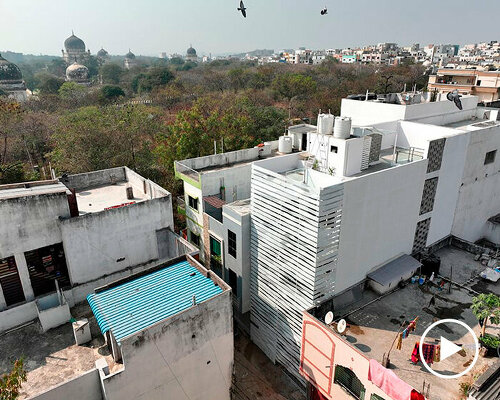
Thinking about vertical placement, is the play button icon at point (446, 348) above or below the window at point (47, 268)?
below

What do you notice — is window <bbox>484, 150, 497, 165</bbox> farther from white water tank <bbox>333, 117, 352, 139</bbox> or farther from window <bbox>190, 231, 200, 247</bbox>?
window <bbox>190, 231, 200, 247</bbox>

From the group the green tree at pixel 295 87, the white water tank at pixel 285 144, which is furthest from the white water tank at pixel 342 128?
the green tree at pixel 295 87

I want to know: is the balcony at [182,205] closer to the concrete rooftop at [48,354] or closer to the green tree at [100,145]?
the green tree at [100,145]

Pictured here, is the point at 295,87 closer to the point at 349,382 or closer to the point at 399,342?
the point at 399,342

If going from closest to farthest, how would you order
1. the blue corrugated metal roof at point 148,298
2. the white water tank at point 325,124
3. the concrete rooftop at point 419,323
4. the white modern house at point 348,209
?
the blue corrugated metal roof at point 148,298, the concrete rooftop at point 419,323, the white modern house at point 348,209, the white water tank at point 325,124

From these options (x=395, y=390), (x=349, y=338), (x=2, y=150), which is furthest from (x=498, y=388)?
(x=2, y=150)

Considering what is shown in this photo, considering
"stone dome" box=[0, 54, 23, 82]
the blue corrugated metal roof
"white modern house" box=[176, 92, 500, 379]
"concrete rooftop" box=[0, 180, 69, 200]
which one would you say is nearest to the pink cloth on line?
"white modern house" box=[176, 92, 500, 379]

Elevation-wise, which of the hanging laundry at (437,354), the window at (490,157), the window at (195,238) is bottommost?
the window at (195,238)
